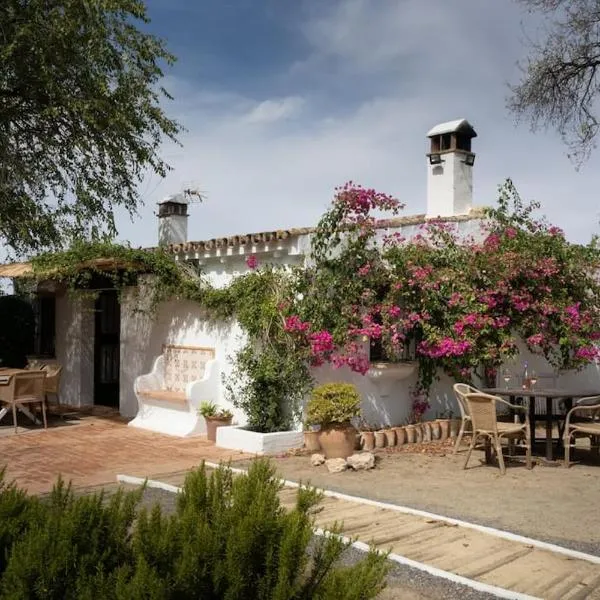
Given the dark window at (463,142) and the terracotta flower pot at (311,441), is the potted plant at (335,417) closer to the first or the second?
the terracotta flower pot at (311,441)

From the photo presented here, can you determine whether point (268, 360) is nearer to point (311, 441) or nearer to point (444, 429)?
point (311, 441)

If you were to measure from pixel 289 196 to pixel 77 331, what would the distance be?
503 centimetres

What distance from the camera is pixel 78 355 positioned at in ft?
43.1

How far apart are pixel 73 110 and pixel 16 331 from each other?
644 cm

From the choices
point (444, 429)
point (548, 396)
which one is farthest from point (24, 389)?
point (548, 396)

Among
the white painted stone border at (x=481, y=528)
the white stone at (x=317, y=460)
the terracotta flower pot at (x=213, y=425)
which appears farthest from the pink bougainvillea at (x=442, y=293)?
the white painted stone border at (x=481, y=528)

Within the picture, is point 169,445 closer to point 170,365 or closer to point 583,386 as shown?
point 170,365

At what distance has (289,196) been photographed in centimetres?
1445

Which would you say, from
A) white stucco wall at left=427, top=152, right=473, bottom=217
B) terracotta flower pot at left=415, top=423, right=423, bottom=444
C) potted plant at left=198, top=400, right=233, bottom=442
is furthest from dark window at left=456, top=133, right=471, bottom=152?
potted plant at left=198, top=400, right=233, bottom=442

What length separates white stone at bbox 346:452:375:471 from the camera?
784cm

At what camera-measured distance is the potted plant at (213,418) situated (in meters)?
9.53

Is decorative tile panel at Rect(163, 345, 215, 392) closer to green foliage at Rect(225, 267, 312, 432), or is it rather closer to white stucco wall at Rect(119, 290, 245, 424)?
white stucco wall at Rect(119, 290, 245, 424)

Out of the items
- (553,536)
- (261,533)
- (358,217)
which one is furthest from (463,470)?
(261,533)

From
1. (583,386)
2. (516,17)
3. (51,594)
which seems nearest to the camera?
(51,594)
